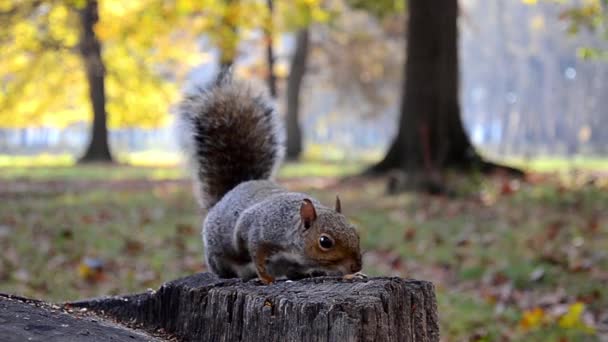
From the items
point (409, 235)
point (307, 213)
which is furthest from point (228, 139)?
point (409, 235)

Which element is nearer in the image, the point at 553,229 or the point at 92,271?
the point at 92,271

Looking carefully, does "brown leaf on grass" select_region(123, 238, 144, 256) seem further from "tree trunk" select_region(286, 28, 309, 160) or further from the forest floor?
"tree trunk" select_region(286, 28, 309, 160)

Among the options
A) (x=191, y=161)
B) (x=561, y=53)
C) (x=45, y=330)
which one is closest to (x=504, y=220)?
(x=191, y=161)

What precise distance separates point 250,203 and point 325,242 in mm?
387

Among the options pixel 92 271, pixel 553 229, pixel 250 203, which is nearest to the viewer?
pixel 250 203

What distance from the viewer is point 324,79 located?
27.9 metres

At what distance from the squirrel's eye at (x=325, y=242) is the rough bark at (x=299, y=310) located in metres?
0.09

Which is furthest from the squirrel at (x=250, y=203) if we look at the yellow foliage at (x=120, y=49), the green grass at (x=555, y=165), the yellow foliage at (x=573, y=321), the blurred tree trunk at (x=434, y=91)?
the green grass at (x=555, y=165)

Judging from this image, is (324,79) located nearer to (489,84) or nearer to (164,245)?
(164,245)

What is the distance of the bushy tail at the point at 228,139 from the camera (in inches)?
104

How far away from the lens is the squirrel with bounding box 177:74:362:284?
189 centimetres

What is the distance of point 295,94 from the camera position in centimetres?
2306

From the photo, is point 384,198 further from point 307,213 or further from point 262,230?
point 307,213

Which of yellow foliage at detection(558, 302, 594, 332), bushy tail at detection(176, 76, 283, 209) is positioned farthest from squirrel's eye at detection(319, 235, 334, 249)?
yellow foliage at detection(558, 302, 594, 332)
